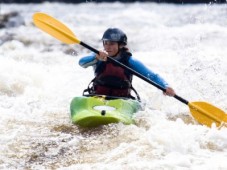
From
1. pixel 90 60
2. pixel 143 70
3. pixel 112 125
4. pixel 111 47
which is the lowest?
pixel 112 125

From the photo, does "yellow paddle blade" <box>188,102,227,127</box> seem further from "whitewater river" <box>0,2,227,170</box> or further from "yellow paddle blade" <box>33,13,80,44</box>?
"yellow paddle blade" <box>33,13,80,44</box>

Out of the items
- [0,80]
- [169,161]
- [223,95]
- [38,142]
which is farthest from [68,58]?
[169,161]

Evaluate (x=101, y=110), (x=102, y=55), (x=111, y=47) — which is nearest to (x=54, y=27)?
(x=111, y=47)

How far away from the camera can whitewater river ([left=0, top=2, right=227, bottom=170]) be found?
4.20m

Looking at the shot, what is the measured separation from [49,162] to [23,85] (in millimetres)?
3651

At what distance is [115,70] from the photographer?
5.75 metres

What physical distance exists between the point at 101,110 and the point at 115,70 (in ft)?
2.65

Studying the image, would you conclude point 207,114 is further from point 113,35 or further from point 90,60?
point 90,60

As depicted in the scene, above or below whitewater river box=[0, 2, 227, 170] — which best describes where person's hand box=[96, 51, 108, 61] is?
above

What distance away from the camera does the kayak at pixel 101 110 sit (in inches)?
197

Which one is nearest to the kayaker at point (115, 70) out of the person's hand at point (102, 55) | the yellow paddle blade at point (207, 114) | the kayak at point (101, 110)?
the person's hand at point (102, 55)

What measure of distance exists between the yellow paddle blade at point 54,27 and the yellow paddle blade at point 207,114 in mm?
1888

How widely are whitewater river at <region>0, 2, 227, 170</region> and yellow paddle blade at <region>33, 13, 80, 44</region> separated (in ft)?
3.20

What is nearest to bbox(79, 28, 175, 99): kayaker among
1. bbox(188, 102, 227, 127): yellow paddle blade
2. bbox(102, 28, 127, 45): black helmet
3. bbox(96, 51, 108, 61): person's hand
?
bbox(102, 28, 127, 45): black helmet
